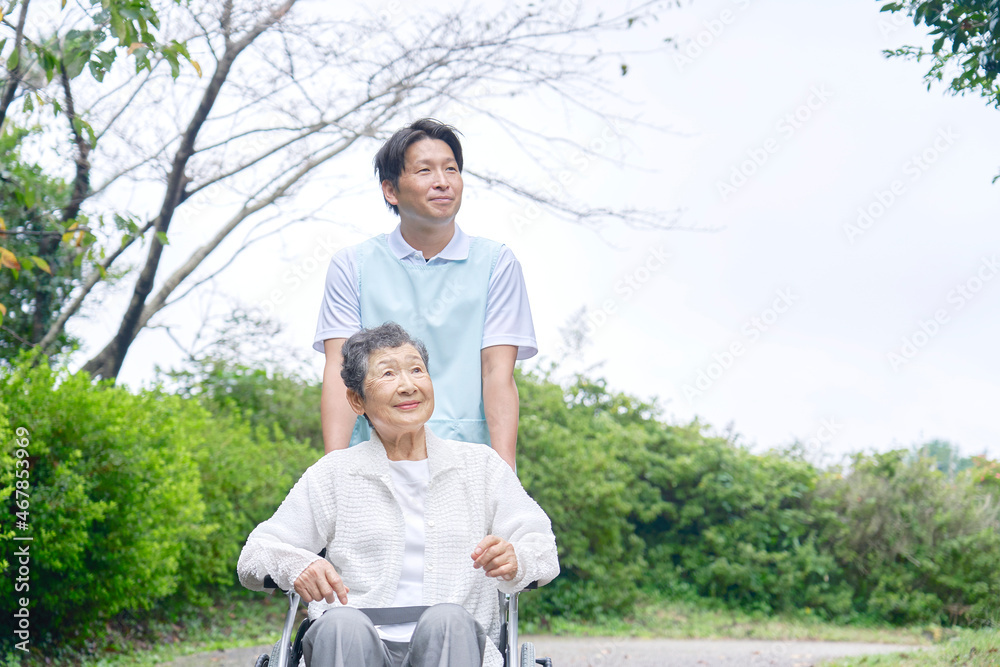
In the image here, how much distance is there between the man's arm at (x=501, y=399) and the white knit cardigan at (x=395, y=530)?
0.20 m

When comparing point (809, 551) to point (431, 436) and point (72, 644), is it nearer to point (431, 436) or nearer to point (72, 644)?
point (72, 644)

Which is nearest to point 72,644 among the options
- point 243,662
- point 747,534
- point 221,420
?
point 243,662

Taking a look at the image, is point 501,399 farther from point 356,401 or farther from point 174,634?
point 174,634

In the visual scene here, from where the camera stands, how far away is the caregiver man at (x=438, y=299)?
96.6 inches

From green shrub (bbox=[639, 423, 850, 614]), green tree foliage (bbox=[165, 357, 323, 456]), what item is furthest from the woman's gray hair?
green shrub (bbox=[639, 423, 850, 614])

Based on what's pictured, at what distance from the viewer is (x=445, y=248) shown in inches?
101

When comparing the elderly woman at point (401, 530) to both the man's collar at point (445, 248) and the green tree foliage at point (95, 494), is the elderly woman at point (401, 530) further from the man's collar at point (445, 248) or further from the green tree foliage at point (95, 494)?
the green tree foliage at point (95, 494)

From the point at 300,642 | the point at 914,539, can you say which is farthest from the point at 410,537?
the point at 914,539

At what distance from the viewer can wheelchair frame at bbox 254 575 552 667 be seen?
6.45 feet

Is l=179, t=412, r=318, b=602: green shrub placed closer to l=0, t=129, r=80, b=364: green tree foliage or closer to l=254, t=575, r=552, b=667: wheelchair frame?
l=0, t=129, r=80, b=364: green tree foliage

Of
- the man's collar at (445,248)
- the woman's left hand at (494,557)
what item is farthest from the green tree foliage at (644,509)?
the woman's left hand at (494,557)

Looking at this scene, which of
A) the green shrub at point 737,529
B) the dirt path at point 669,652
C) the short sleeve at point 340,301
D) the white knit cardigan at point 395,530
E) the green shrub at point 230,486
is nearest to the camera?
the white knit cardigan at point 395,530

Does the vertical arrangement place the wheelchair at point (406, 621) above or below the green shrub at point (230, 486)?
below

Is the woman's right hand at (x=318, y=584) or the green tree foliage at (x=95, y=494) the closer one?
the woman's right hand at (x=318, y=584)
